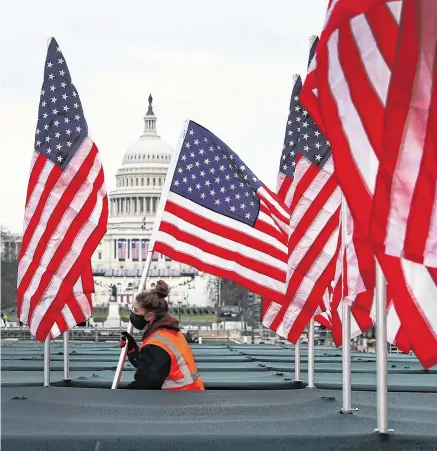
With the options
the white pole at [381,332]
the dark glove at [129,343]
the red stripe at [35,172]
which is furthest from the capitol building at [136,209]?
the white pole at [381,332]

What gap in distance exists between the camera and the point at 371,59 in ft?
19.1

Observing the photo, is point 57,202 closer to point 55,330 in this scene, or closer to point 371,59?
point 55,330

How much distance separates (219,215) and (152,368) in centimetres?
361

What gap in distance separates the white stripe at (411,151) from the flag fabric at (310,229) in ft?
14.0

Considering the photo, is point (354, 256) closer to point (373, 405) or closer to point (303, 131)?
point (373, 405)

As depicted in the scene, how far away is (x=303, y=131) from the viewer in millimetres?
10305

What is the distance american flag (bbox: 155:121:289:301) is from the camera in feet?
37.8

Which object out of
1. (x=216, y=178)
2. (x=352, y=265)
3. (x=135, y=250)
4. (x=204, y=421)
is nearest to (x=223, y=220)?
(x=216, y=178)

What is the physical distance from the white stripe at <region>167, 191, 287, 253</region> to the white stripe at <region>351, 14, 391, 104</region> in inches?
228

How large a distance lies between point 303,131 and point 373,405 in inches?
123

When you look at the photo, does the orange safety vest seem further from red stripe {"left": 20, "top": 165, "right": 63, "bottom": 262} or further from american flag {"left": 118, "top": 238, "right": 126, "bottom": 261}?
american flag {"left": 118, "top": 238, "right": 126, "bottom": 261}

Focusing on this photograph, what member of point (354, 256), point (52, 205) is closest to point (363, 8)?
point (354, 256)

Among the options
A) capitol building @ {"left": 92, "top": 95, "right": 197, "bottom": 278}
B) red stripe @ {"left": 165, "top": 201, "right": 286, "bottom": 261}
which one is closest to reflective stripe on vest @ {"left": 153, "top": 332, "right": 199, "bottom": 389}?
red stripe @ {"left": 165, "top": 201, "right": 286, "bottom": 261}

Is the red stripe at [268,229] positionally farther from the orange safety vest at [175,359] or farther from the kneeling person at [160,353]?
the orange safety vest at [175,359]
